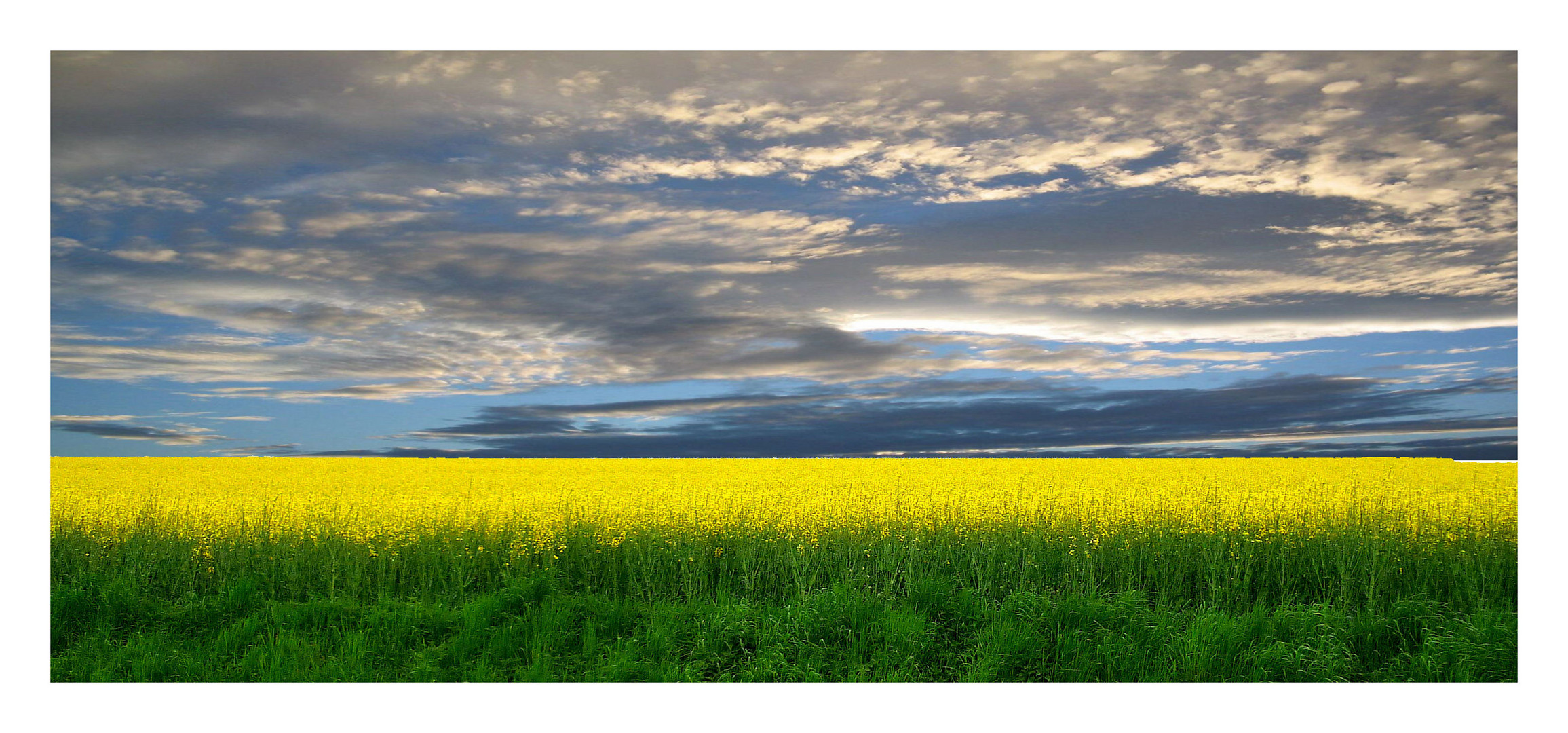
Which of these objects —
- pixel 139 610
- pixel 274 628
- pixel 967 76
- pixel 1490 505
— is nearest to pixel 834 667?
pixel 274 628

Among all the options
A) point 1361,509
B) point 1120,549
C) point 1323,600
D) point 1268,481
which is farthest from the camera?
point 1268,481

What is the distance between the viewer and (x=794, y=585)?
8180mm

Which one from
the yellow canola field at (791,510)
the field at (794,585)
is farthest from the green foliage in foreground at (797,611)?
the yellow canola field at (791,510)

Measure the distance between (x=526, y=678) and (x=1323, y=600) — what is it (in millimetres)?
6884

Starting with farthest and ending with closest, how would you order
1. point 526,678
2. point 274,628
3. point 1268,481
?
point 1268,481 < point 274,628 < point 526,678

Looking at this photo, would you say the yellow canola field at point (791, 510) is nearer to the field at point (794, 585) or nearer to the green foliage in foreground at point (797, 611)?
the field at point (794, 585)

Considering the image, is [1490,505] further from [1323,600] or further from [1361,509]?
[1323,600]

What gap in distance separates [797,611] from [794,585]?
117 cm

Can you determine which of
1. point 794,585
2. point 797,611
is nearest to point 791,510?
point 794,585

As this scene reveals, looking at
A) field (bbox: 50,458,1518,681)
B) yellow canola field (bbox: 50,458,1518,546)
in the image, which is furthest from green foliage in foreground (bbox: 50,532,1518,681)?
yellow canola field (bbox: 50,458,1518,546)

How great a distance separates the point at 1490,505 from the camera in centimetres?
966

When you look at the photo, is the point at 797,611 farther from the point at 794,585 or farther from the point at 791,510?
the point at 791,510

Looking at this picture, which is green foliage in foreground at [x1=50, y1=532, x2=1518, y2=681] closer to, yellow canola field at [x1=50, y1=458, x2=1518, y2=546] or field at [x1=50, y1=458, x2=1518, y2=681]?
field at [x1=50, y1=458, x2=1518, y2=681]

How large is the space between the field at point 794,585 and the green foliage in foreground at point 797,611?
0.09 feet
